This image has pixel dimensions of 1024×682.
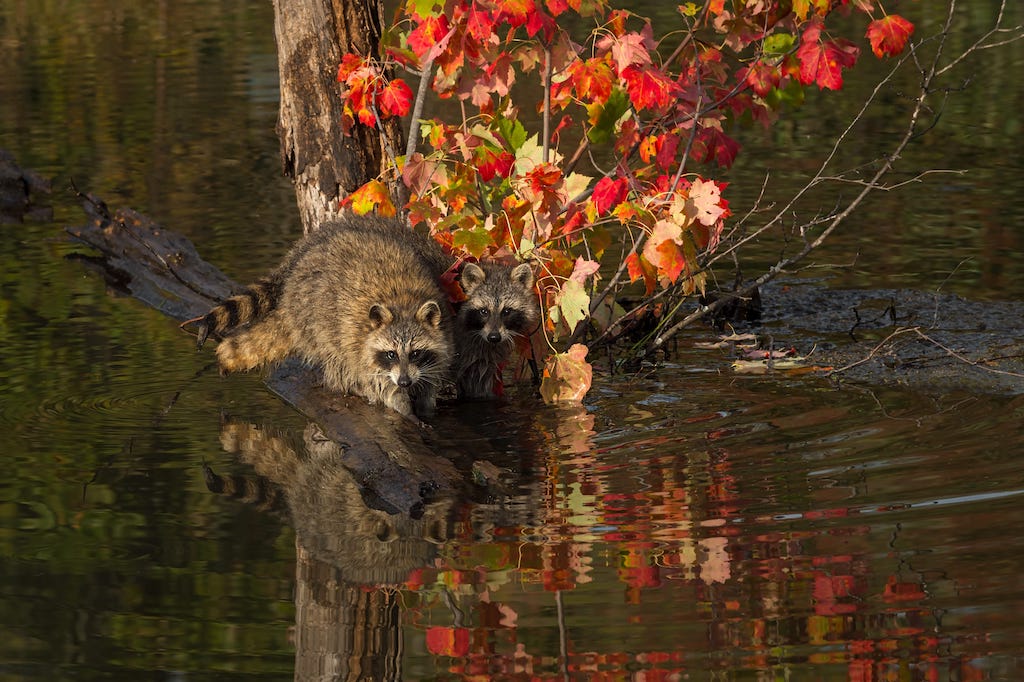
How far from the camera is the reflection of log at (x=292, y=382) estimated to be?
5.84 m

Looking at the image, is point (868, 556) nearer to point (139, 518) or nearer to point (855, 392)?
point (855, 392)

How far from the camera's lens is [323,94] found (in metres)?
8.41

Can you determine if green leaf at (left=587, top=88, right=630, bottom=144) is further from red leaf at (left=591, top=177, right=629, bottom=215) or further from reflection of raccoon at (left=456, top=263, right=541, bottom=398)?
reflection of raccoon at (left=456, top=263, right=541, bottom=398)

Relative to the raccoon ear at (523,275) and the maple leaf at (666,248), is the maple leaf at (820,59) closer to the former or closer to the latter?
the maple leaf at (666,248)

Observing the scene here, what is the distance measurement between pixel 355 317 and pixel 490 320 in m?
0.63

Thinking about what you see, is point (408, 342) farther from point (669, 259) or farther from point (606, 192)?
point (669, 259)

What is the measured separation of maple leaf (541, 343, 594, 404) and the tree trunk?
2.08 meters

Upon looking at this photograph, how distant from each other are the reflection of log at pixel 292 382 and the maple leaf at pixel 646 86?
5.60 ft

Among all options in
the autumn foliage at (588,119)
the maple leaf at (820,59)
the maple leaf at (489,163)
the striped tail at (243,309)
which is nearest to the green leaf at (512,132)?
the autumn foliage at (588,119)

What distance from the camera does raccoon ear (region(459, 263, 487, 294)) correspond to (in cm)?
710

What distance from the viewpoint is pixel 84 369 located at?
7.72 meters

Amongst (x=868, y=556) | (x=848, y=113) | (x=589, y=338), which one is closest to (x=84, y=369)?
(x=589, y=338)

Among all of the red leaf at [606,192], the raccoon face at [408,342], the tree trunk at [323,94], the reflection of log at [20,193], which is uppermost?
the reflection of log at [20,193]

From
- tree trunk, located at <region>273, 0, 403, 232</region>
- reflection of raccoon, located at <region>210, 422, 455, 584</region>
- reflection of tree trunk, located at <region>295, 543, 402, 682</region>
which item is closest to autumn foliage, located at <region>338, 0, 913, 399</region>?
tree trunk, located at <region>273, 0, 403, 232</region>
